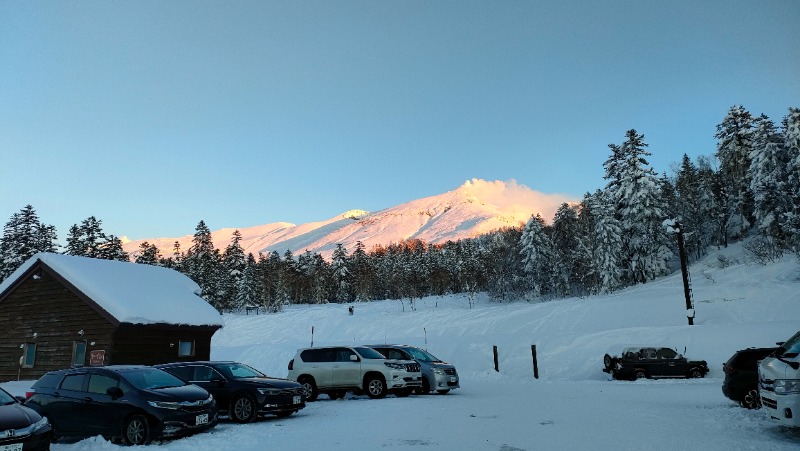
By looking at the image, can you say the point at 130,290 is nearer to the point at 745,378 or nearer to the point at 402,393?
the point at 402,393

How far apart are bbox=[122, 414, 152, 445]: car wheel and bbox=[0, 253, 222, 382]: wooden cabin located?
13965mm

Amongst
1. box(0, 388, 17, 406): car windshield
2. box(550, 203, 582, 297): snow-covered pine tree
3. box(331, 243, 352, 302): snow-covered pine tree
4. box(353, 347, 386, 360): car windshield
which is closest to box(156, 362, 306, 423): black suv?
box(353, 347, 386, 360): car windshield

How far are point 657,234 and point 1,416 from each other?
5962 centimetres

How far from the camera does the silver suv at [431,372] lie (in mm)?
18531

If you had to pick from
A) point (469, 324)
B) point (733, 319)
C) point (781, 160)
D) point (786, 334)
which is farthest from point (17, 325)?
point (781, 160)

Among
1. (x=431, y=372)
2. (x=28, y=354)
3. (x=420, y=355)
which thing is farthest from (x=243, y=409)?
(x=28, y=354)

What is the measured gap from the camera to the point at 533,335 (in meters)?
31.7

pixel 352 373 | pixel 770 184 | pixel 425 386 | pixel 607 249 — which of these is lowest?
pixel 425 386

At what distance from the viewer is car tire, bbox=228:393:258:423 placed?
1267cm

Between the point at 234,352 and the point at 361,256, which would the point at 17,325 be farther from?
the point at 361,256

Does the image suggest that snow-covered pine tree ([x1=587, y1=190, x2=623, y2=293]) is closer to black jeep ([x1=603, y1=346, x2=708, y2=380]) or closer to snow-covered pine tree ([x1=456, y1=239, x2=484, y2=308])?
snow-covered pine tree ([x1=456, y1=239, x2=484, y2=308])

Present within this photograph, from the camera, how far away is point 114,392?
34.0 ft

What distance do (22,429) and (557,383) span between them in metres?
18.7

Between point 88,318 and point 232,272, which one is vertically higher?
point 232,272
